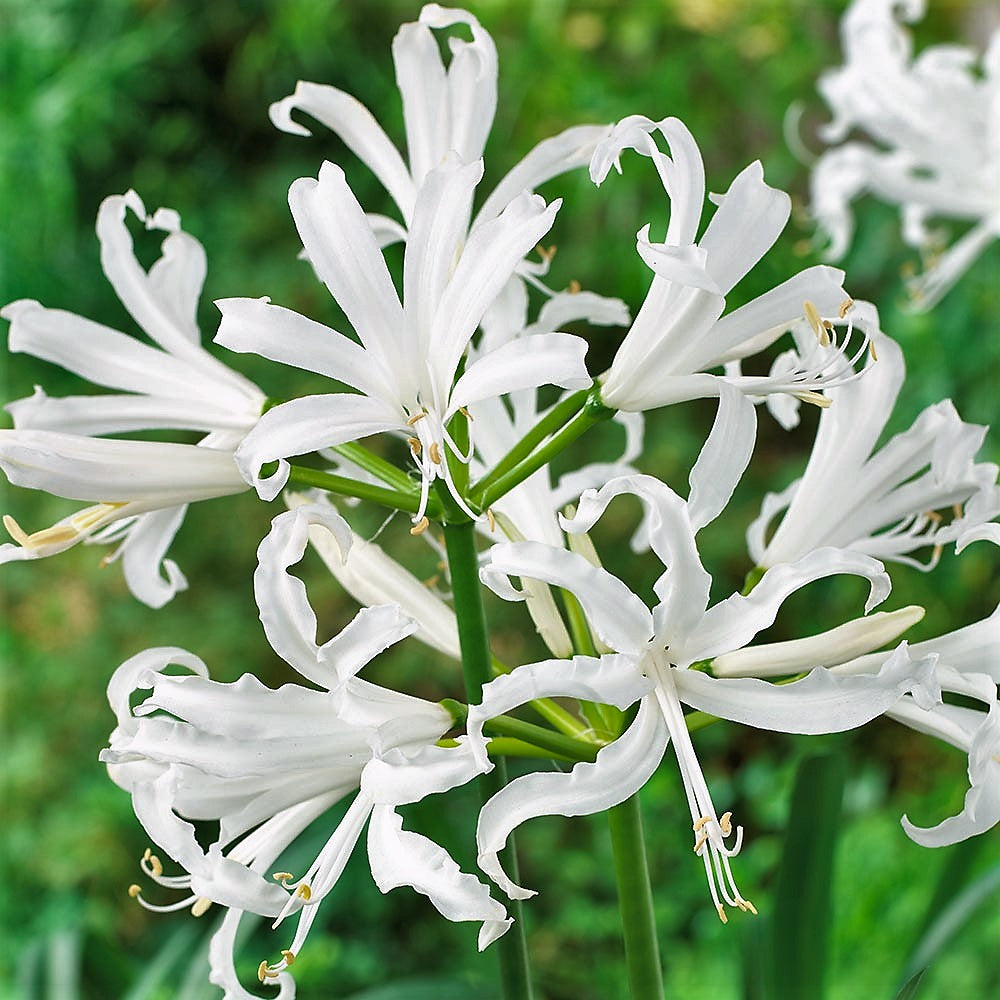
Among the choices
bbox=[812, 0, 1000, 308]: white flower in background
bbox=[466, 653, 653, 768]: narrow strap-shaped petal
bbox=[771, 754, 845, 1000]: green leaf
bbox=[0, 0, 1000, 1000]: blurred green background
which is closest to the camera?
bbox=[466, 653, 653, 768]: narrow strap-shaped petal

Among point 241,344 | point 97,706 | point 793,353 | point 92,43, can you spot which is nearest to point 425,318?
point 241,344

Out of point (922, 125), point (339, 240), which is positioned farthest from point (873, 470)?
point (922, 125)

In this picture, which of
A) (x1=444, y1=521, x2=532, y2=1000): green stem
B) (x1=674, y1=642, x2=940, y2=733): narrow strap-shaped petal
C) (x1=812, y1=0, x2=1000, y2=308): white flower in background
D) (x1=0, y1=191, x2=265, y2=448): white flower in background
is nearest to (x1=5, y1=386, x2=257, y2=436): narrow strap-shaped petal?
(x1=0, y1=191, x2=265, y2=448): white flower in background

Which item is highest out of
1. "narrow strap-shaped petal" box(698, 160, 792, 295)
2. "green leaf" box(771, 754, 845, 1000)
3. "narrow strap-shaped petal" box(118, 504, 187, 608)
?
"narrow strap-shaped petal" box(698, 160, 792, 295)

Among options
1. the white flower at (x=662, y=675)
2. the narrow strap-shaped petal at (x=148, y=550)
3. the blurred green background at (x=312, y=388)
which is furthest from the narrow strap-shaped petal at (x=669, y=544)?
the blurred green background at (x=312, y=388)

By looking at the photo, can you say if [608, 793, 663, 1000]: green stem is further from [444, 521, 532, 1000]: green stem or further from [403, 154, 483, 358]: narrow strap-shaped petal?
[403, 154, 483, 358]: narrow strap-shaped petal

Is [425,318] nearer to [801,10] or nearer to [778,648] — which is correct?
[778,648]
